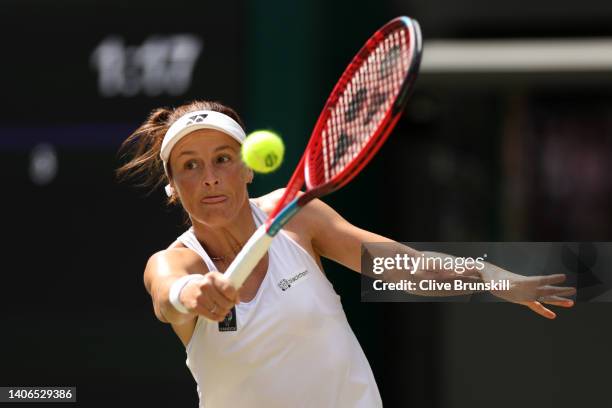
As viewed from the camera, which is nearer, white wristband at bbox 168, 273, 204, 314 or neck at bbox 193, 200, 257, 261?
white wristband at bbox 168, 273, 204, 314

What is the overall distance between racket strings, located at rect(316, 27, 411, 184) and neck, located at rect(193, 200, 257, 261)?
0.24 m

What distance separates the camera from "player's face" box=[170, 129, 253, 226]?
3.02 metres

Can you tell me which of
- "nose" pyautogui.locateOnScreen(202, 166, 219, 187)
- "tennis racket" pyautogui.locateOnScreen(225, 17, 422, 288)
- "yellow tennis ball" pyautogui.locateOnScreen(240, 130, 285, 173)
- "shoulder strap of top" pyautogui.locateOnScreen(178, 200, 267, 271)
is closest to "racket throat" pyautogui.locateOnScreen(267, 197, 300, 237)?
"tennis racket" pyautogui.locateOnScreen(225, 17, 422, 288)

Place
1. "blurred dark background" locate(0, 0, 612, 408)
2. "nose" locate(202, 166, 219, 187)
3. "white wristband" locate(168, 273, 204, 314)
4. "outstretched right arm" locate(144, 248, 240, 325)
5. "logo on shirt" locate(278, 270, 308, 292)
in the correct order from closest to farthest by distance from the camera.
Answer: "outstretched right arm" locate(144, 248, 240, 325), "white wristband" locate(168, 273, 204, 314), "nose" locate(202, 166, 219, 187), "logo on shirt" locate(278, 270, 308, 292), "blurred dark background" locate(0, 0, 612, 408)

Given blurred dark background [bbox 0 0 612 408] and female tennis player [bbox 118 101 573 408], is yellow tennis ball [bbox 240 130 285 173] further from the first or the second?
blurred dark background [bbox 0 0 612 408]

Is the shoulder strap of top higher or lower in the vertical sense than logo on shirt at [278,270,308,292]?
higher

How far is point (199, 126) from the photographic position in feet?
9.91

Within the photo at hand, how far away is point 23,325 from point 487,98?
6.44 feet

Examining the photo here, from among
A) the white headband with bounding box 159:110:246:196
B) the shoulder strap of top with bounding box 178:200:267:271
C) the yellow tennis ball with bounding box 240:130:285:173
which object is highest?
the white headband with bounding box 159:110:246:196

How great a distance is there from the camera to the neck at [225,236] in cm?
315

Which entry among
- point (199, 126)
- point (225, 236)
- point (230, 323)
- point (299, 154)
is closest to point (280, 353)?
point (230, 323)

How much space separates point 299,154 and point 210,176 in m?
2.14

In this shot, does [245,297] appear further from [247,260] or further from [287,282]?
[247,260]

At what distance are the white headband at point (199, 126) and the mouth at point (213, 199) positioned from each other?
13 centimetres
